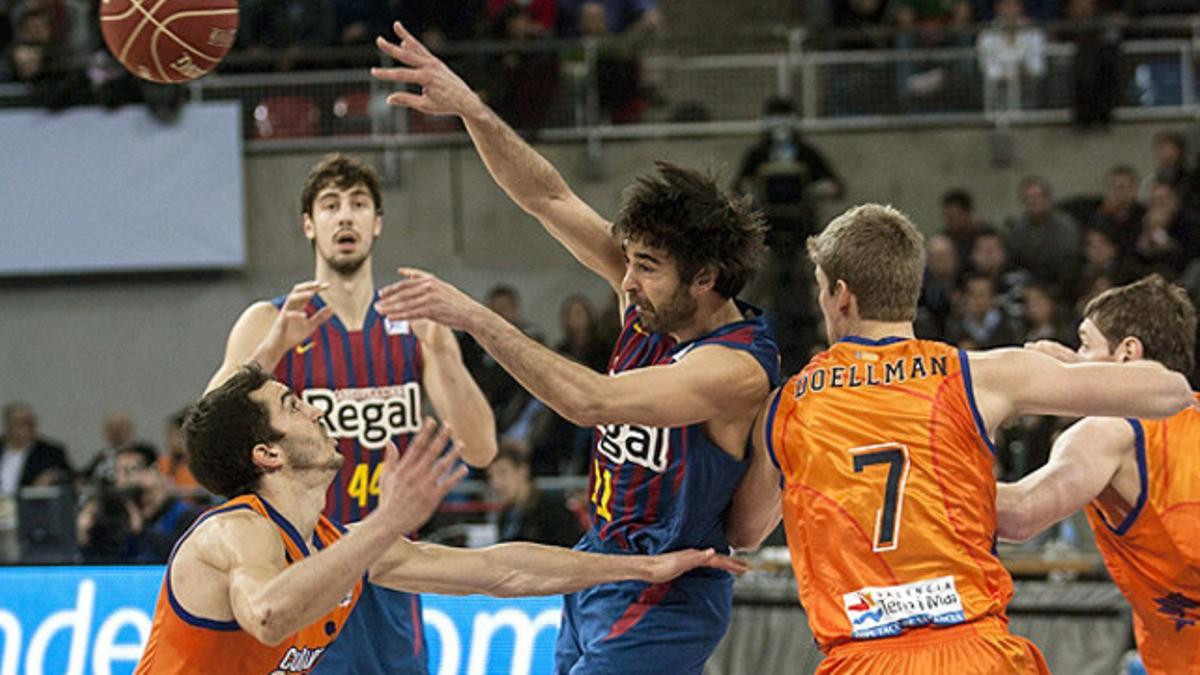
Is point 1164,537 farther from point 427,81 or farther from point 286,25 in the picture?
point 286,25

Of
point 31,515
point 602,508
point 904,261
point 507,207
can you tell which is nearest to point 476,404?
point 602,508

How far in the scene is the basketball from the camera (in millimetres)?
6531

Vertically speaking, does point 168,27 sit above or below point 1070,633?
above

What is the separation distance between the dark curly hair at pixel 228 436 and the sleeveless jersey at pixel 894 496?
152cm

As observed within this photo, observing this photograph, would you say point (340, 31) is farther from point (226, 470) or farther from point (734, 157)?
point (226, 470)

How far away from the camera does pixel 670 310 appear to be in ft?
16.7

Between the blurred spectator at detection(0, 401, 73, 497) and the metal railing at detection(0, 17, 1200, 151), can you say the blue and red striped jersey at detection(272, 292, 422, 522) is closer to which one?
the blurred spectator at detection(0, 401, 73, 497)

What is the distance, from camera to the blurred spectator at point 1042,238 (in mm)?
12875

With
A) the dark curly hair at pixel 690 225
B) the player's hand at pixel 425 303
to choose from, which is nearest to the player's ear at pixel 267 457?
the player's hand at pixel 425 303

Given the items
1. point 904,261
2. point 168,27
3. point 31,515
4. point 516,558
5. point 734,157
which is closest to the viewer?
point 904,261

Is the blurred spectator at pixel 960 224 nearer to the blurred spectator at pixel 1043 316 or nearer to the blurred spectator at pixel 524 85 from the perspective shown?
the blurred spectator at pixel 1043 316

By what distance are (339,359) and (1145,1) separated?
390 inches

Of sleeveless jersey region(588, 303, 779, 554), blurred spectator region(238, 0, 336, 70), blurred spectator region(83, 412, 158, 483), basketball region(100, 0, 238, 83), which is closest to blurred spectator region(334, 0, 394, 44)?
blurred spectator region(238, 0, 336, 70)

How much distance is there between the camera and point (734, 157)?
14.4 metres
